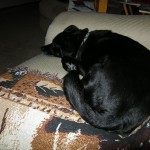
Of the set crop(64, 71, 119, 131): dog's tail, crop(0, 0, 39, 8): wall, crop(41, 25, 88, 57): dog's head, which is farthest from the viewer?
crop(0, 0, 39, 8): wall

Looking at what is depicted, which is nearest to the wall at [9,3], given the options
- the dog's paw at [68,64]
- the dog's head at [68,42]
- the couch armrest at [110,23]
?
the couch armrest at [110,23]

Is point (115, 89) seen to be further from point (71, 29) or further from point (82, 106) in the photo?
point (71, 29)

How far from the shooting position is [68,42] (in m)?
1.40

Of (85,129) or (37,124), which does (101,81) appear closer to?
(85,129)

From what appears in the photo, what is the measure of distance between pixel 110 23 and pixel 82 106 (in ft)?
2.17

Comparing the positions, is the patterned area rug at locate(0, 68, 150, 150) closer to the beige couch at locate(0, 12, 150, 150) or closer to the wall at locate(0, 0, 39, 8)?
the beige couch at locate(0, 12, 150, 150)

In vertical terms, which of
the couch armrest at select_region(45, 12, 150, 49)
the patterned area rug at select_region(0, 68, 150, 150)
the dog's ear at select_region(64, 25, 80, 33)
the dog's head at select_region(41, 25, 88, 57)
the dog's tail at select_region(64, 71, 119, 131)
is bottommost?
the patterned area rug at select_region(0, 68, 150, 150)

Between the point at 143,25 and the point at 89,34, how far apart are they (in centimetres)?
31

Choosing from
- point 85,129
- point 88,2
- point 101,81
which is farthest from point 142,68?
point 88,2

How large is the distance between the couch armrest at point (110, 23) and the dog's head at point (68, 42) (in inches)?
3.3

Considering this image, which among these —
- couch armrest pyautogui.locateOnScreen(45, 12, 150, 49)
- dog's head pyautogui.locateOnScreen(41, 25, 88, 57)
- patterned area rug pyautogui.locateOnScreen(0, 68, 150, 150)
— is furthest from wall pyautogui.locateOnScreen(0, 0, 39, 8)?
patterned area rug pyautogui.locateOnScreen(0, 68, 150, 150)

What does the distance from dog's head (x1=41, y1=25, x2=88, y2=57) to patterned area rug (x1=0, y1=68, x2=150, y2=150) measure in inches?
16.3

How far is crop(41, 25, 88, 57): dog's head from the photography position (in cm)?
139

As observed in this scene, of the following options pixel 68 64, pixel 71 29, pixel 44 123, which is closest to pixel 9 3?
pixel 71 29
